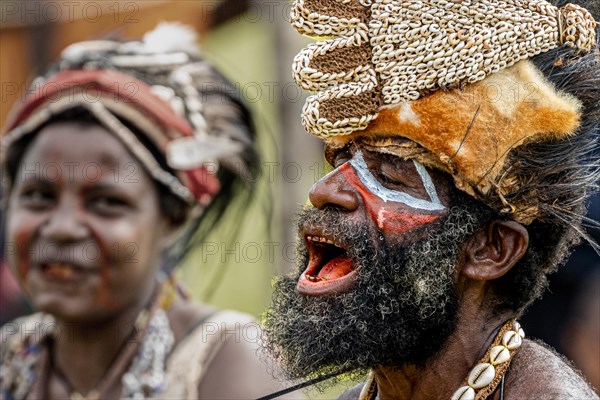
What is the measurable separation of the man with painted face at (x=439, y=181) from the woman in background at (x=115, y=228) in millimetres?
1748

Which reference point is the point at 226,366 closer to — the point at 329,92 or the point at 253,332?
the point at 253,332

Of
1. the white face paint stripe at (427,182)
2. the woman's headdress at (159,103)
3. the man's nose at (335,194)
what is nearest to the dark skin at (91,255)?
the woman's headdress at (159,103)

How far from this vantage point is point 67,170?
198 inches

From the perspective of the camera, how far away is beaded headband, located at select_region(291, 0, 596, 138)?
307 centimetres

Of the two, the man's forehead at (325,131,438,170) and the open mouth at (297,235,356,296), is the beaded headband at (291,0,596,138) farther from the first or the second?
the open mouth at (297,235,356,296)

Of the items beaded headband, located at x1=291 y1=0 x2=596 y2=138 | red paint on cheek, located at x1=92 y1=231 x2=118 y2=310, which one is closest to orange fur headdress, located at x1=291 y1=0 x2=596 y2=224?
beaded headband, located at x1=291 y1=0 x2=596 y2=138

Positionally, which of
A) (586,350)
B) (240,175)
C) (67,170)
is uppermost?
(67,170)

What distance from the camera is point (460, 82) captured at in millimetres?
3084

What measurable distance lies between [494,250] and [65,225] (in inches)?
95.3

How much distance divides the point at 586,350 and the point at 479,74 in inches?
109

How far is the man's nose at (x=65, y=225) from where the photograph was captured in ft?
16.3

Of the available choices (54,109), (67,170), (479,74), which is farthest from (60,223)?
(479,74)

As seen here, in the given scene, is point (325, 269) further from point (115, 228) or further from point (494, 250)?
point (115, 228)

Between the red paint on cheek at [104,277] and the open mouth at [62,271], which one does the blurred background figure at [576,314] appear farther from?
the open mouth at [62,271]
